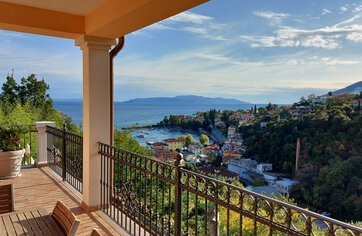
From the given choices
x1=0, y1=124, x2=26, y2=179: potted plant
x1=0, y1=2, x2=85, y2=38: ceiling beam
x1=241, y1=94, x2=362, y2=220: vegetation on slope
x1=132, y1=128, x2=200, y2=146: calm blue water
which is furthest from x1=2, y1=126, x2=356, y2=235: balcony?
x1=241, y1=94, x2=362, y2=220: vegetation on slope

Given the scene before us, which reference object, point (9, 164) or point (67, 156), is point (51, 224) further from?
point (9, 164)

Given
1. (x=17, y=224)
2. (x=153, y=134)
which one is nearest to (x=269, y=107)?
(x=153, y=134)

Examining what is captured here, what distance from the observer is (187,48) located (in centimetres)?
3097

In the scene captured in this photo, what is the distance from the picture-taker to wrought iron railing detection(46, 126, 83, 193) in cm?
477

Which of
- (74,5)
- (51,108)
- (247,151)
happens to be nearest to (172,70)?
(51,108)

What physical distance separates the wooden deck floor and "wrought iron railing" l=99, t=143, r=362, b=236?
0.22 metres

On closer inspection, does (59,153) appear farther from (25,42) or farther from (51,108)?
(25,42)

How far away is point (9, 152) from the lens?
551cm

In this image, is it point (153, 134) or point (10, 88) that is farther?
point (10, 88)

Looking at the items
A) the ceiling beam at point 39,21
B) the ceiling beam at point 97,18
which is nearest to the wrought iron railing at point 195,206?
the ceiling beam at point 97,18

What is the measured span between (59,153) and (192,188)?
452 centimetres

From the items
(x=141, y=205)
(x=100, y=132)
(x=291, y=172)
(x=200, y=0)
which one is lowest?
(x=291, y=172)

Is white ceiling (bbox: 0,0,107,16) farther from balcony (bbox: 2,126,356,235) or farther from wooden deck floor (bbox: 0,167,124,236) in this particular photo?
wooden deck floor (bbox: 0,167,124,236)

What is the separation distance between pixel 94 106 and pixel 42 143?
3256 millimetres
